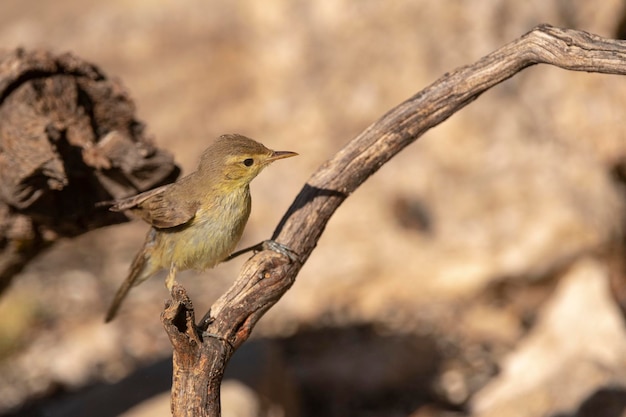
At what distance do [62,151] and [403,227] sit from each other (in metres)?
3.48

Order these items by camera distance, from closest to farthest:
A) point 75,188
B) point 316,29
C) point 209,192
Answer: point 209,192 < point 75,188 < point 316,29

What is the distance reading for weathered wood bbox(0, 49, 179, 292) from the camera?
15.7 feet

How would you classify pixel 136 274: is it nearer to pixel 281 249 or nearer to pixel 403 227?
pixel 281 249

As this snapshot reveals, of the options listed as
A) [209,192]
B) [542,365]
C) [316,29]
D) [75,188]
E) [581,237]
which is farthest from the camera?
[316,29]

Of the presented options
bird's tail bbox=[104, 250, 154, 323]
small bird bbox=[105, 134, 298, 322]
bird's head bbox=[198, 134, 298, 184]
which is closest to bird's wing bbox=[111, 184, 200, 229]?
small bird bbox=[105, 134, 298, 322]

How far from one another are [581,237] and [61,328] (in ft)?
15.0

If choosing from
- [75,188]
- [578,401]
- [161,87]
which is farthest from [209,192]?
[161,87]

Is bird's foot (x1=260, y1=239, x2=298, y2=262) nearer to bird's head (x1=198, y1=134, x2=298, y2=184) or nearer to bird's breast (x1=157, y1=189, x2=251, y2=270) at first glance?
bird's breast (x1=157, y1=189, x2=251, y2=270)

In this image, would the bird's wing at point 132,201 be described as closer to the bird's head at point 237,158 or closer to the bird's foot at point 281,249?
the bird's head at point 237,158

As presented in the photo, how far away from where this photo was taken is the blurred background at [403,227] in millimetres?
6953

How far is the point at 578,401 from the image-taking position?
5.46 metres

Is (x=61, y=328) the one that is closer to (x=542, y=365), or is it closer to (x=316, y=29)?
(x=316, y=29)

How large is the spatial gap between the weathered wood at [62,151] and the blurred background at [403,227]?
5.47 feet

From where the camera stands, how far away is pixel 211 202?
189 inches
